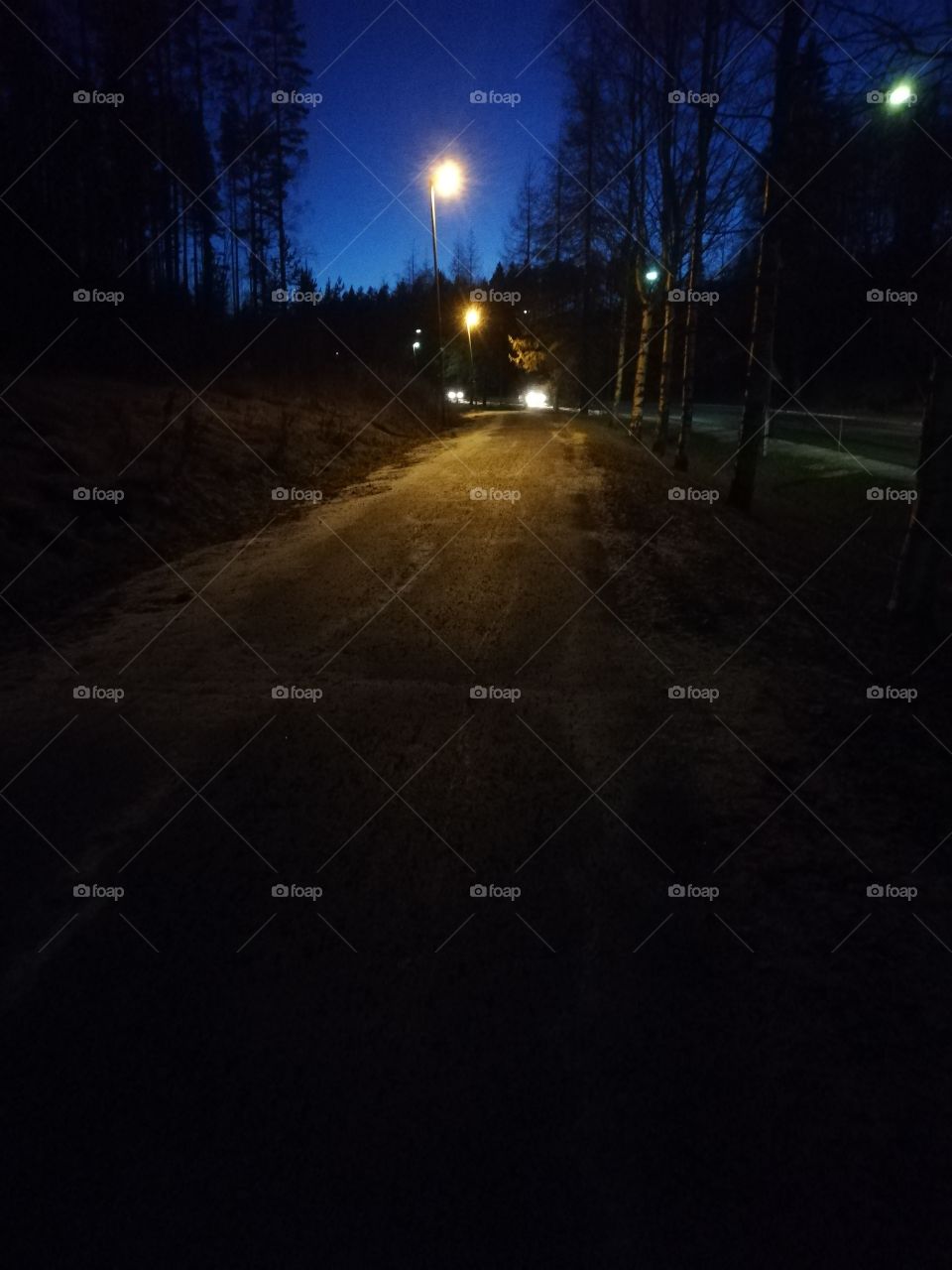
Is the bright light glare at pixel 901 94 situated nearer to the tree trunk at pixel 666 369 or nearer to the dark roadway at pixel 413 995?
the dark roadway at pixel 413 995

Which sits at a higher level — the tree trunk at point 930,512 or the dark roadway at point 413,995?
the tree trunk at point 930,512

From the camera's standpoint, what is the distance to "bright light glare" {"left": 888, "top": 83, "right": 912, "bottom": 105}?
7.28 meters

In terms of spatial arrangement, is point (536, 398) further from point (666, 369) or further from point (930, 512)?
point (930, 512)

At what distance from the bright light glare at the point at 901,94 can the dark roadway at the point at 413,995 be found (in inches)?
209

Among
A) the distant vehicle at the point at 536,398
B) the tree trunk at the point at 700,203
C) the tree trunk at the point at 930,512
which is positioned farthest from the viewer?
the distant vehicle at the point at 536,398

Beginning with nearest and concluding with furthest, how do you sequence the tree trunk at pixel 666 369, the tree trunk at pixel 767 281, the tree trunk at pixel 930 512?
the tree trunk at pixel 930 512
the tree trunk at pixel 767 281
the tree trunk at pixel 666 369

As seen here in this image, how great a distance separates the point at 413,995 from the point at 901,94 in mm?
8432

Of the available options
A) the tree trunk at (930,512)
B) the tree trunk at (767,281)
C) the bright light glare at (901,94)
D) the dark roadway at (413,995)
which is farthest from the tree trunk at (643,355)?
the dark roadway at (413,995)

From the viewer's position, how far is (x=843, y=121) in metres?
9.12

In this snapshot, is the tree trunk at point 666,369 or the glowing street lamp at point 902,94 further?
the tree trunk at point 666,369

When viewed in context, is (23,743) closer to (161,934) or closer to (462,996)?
(161,934)

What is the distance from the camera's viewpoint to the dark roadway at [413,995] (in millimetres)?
2527

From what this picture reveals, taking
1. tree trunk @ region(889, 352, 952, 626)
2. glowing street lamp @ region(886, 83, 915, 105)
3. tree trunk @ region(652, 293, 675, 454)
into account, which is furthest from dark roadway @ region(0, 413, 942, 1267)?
tree trunk @ region(652, 293, 675, 454)

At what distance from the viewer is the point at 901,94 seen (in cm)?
734
